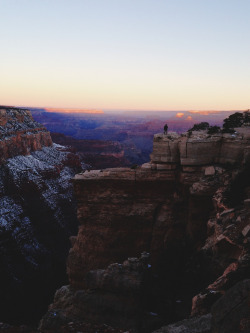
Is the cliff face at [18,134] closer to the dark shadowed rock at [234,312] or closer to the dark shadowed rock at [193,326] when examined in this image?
the dark shadowed rock at [193,326]

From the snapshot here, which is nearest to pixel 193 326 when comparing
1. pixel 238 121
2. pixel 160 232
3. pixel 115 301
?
pixel 115 301

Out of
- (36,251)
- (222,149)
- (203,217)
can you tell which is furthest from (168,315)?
(36,251)

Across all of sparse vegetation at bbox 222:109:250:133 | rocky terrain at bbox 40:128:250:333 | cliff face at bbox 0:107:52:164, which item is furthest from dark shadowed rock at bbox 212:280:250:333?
cliff face at bbox 0:107:52:164

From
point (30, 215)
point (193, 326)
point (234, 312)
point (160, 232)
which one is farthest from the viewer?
point (30, 215)

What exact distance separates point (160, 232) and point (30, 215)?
30479 millimetres

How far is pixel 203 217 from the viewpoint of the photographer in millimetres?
12703

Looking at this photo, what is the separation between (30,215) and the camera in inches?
1581

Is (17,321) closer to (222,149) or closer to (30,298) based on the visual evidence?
(30,298)

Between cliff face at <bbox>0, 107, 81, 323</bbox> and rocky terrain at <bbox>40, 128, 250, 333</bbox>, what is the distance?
Result: 17366mm

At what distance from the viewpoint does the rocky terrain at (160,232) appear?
890 centimetres

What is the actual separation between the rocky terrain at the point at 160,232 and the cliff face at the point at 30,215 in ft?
57.0

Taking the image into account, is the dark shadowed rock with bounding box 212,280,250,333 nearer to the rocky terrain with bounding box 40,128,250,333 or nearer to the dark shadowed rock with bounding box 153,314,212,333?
the dark shadowed rock with bounding box 153,314,212,333

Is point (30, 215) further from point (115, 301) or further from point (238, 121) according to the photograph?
point (115, 301)

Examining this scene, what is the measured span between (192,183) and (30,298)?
23.8 metres
